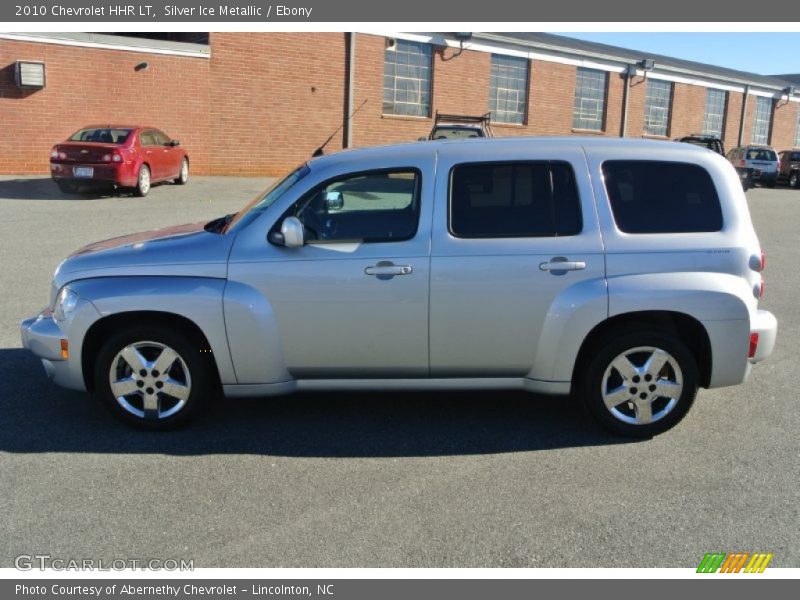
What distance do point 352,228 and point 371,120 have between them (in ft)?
76.7

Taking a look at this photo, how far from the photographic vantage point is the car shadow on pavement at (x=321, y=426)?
15.5 ft

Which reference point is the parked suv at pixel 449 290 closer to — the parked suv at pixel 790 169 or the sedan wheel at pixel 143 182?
the sedan wheel at pixel 143 182

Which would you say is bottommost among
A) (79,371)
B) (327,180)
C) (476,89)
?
(79,371)

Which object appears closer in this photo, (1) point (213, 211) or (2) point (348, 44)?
(1) point (213, 211)

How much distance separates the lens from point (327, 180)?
4.82 metres

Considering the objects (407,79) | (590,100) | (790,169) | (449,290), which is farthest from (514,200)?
(790,169)

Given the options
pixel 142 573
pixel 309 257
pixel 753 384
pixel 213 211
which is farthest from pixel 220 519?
pixel 213 211

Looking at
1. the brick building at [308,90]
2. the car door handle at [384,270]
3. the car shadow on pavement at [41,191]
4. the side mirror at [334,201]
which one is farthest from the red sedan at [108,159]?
the car door handle at [384,270]

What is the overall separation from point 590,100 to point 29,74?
76.0 ft

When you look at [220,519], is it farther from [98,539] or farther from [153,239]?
[153,239]

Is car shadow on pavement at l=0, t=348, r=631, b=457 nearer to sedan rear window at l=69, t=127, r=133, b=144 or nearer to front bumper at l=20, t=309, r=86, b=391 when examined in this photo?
front bumper at l=20, t=309, r=86, b=391

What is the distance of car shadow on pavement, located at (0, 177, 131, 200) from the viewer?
1734 centimetres

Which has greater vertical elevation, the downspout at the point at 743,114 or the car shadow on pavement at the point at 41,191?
the downspout at the point at 743,114

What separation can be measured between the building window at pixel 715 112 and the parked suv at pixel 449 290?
38292 mm
